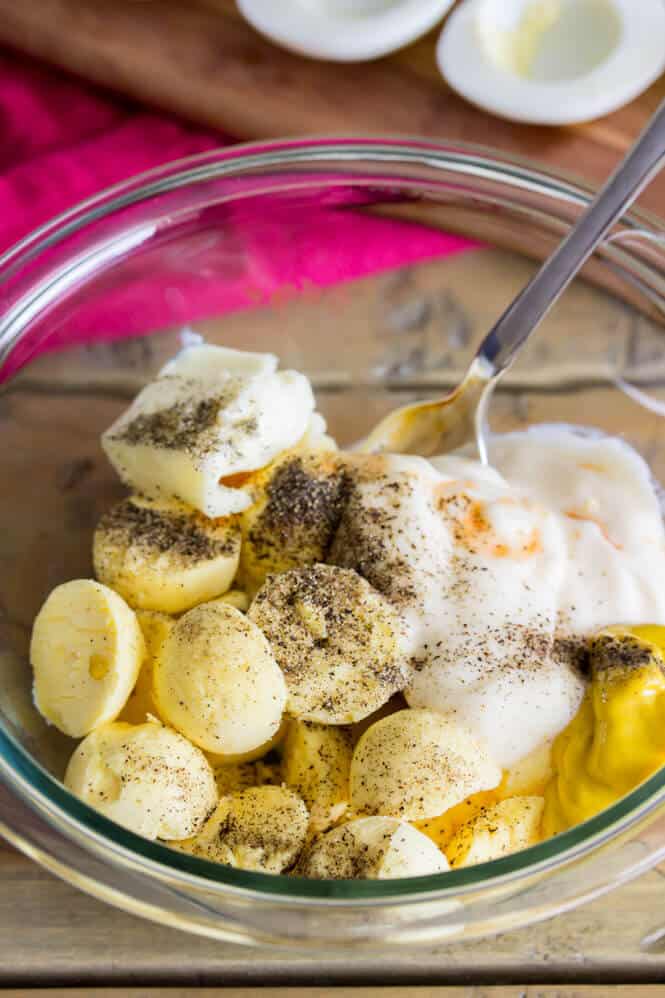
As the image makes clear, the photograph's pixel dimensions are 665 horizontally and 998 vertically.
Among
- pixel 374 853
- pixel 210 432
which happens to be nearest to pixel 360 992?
pixel 374 853

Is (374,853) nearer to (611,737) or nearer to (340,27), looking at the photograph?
(611,737)

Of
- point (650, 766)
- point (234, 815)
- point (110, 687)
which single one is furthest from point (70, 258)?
point (650, 766)

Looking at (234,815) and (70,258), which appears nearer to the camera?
(234,815)

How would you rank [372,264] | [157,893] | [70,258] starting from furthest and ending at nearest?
[372,264]
[70,258]
[157,893]

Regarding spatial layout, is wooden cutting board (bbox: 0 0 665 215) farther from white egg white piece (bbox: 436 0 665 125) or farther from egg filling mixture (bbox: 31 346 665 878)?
egg filling mixture (bbox: 31 346 665 878)

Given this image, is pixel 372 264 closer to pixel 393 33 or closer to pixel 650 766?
pixel 393 33

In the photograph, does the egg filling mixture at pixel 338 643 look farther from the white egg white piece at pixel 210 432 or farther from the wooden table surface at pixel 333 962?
the wooden table surface at pixel 333 962

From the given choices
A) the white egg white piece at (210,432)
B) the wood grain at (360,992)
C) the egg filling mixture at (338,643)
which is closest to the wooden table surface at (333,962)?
the wood grain at (360,992)
